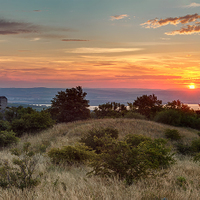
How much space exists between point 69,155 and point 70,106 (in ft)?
→ 99.5

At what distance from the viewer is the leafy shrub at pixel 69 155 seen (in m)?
9.00

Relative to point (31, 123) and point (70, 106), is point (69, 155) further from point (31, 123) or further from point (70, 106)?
point (70, 106)

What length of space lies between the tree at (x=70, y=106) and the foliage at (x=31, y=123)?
1379cm

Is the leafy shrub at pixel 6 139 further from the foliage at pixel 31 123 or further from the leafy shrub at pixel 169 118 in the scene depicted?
the leafy shrub at pixel 169 118

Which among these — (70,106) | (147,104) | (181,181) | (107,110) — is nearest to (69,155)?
(181,181)

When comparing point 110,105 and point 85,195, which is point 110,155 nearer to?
point 85,195

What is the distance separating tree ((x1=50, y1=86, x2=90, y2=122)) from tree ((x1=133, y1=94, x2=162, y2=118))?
22.4m

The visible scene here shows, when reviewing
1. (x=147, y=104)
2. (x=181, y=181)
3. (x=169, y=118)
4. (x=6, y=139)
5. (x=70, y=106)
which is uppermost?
(x=147, y=104)

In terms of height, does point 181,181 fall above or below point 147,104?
below

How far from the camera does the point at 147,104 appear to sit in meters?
59.2

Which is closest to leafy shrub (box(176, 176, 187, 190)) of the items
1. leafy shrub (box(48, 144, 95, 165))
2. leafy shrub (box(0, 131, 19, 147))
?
leafy shrub (box(48, 144, 95, 165))

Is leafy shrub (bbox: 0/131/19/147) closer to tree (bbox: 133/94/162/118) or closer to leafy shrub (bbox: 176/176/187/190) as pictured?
leafy shrub (bbox: 176/176/187/190)

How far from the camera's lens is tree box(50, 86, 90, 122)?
38438 millimetres

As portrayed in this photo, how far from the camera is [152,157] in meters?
7.85
